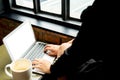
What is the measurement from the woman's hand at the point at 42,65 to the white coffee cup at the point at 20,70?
8 centimetres

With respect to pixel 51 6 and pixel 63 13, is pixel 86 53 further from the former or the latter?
pixel 51 6

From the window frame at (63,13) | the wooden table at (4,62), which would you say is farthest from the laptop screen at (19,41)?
the window frame at (63,13)

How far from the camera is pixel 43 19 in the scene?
1.83 meters

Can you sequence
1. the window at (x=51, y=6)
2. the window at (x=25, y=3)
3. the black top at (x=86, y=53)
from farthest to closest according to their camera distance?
the window at (x=25, y=3)
the window at (x=51, y=6)
the black top at (x=86, y=53)

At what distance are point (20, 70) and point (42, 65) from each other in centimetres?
15

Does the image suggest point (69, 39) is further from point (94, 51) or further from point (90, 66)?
point (94, 51)

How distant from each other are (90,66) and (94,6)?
319mm

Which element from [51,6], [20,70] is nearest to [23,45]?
[20,70]

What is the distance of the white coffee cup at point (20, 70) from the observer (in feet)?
3.87

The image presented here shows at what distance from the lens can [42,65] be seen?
4.27ft

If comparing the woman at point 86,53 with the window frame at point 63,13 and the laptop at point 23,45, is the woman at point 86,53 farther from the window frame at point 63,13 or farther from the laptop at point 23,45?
the window frame at point 63,13

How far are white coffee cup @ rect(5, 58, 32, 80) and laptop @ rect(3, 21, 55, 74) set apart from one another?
0.09m

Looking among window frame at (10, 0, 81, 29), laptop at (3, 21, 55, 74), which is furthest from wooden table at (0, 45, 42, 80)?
window frame at (10, 0, 81, 29)

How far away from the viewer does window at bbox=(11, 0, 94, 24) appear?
172cm
